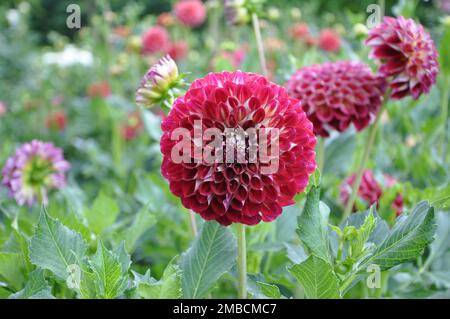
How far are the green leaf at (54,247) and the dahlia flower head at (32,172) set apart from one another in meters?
0.38

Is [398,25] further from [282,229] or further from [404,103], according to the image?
[404,103]

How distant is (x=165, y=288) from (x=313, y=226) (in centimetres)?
15

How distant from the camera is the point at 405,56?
772 millimetres

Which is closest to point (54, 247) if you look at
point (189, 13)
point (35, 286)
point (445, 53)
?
point (35, 286)

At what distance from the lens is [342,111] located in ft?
2.60

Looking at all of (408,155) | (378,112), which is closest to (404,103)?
(408,155)

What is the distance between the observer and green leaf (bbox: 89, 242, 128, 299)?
0.57m

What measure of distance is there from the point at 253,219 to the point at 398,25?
0.37 m

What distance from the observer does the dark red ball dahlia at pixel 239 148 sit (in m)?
0.57

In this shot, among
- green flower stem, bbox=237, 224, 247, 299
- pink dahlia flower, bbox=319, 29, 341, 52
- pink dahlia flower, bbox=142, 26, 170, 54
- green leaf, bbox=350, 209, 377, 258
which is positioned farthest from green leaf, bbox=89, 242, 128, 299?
pink dahlia flower, bbox=319, 29, 341, 52

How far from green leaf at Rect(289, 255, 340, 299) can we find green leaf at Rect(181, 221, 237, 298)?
4.0 inches

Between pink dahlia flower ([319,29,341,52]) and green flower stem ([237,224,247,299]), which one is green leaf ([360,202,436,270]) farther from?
pink dahlia flower ([319,29,341,52])

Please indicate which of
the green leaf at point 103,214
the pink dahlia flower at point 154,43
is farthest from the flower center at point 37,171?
the pink dahlia flower at point 154,43

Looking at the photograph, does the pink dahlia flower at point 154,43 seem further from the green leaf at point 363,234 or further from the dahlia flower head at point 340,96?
the green leaf at point 363,234
